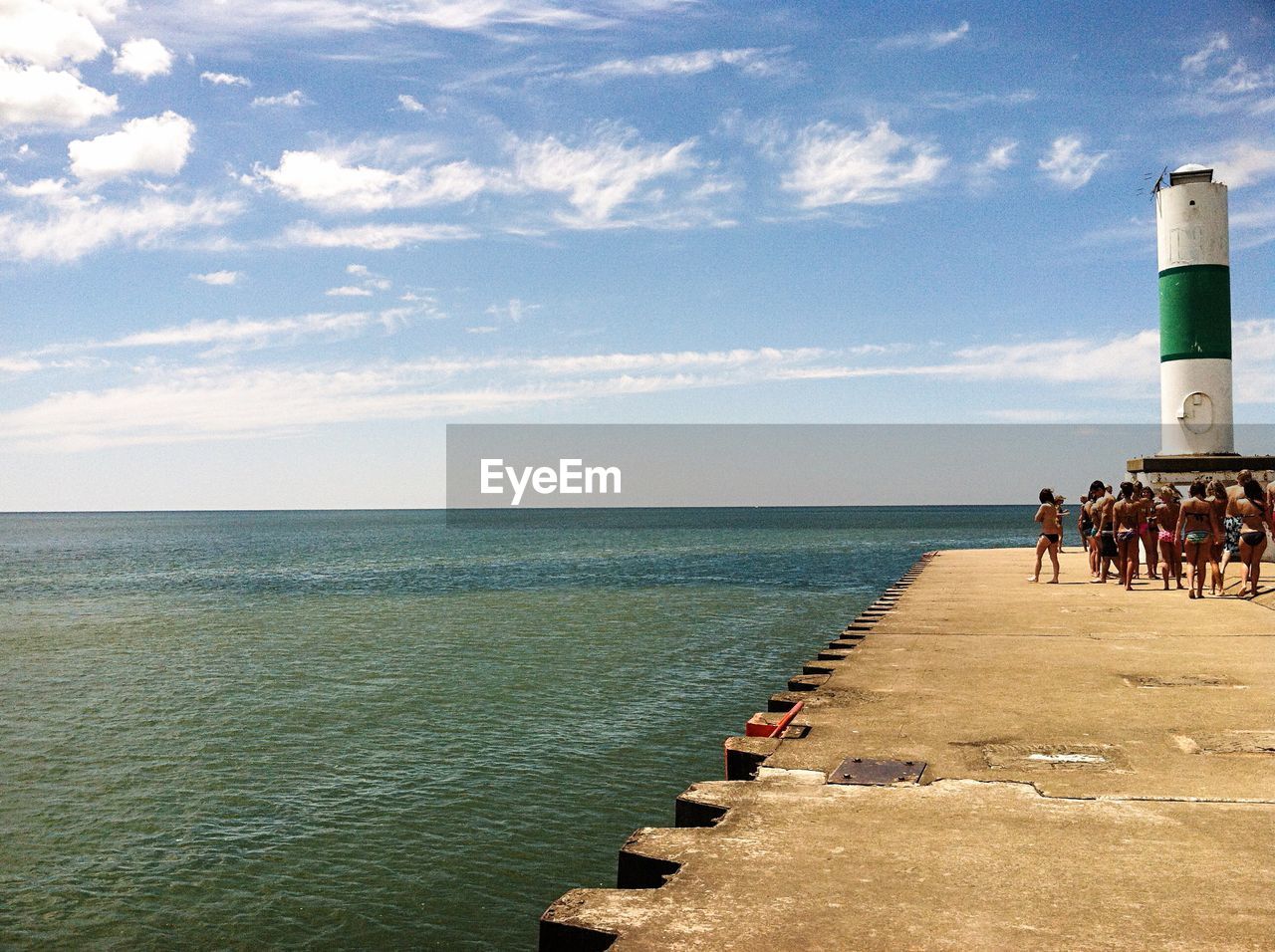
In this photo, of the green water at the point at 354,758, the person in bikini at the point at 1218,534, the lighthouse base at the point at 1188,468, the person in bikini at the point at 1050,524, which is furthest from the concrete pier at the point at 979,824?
the lighthouse base at the point at 1188,468

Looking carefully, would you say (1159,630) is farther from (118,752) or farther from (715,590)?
(715,590)

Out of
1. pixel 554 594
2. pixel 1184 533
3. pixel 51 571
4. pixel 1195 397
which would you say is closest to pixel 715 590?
pixel 554 594

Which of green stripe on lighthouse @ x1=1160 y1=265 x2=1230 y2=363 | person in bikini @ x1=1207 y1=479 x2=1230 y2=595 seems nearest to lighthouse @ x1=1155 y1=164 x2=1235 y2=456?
green stripe on lighthouse @ x1=1160 y1=265 x2=1230 y2=363

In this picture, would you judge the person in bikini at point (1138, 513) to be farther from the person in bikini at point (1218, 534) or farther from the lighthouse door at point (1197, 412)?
the lighthouse door at point (1197, 412)

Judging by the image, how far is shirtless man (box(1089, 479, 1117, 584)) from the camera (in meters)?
20.7

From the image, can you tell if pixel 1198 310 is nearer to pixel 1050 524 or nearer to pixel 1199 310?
pixel 1199 310

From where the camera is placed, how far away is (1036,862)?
479cm

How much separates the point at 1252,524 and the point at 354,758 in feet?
46.3

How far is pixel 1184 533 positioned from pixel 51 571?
6886 centimetres

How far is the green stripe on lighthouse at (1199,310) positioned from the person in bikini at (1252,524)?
11648 millimetres

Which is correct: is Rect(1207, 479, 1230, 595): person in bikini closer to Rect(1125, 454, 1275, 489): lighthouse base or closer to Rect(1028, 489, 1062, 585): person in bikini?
Rect(1028, 489, 1062, 585): person in bikini

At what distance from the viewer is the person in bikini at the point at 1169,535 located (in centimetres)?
1911

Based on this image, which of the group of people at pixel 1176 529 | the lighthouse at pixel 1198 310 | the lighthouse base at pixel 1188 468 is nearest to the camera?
the group of people at pixel 1176 529

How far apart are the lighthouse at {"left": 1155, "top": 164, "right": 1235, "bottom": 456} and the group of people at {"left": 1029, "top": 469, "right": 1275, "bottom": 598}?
4.36 metres
